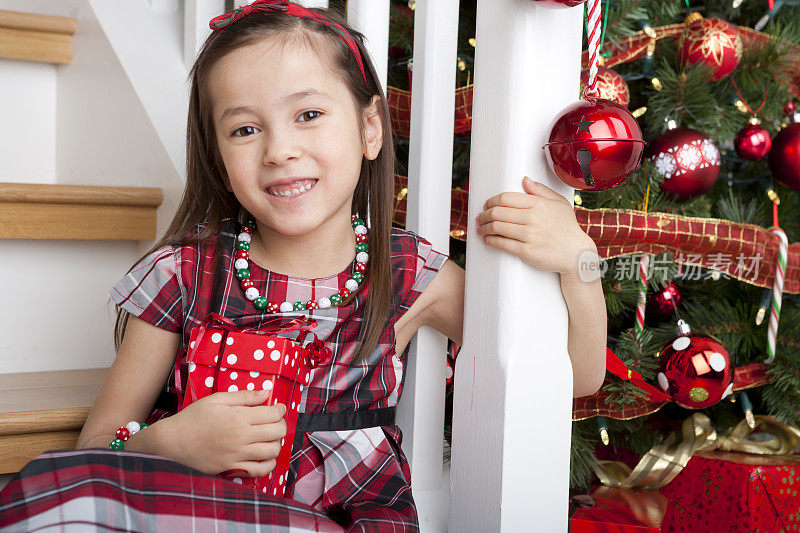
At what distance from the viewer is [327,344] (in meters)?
0.97

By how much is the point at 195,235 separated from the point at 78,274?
393 mm

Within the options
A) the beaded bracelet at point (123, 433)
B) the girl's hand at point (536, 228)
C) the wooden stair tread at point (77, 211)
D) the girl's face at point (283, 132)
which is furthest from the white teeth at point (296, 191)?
the wooden stair tread at point (77, 211)

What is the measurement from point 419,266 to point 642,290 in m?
0.39

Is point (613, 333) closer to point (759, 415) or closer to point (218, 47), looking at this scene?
point (759, 415)

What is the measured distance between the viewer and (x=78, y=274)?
1.31 meters

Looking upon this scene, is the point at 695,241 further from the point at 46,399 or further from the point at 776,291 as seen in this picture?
the point at 46,399

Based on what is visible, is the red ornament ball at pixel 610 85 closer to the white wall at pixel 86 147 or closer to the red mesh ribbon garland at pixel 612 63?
the red mesh ribbon garland at pixel 612 63

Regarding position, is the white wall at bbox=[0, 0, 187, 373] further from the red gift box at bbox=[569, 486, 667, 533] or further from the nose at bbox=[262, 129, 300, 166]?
the red gift box at bbox=[569, 486, 667, 533]

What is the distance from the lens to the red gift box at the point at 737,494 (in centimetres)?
119

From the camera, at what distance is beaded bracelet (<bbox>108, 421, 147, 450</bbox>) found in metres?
0.89

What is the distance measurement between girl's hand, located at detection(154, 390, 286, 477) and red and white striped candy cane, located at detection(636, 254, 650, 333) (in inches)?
24.5

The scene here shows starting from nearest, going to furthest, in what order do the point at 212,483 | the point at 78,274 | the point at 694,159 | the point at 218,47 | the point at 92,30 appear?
the point at 212,483, the point at 218,47, the point at 694,159, the point at 78,274, the point at 92,30

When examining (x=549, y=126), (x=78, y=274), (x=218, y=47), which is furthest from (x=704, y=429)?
(x=78, y=274)

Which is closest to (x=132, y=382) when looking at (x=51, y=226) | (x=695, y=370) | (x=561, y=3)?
(x=51, y=226)
